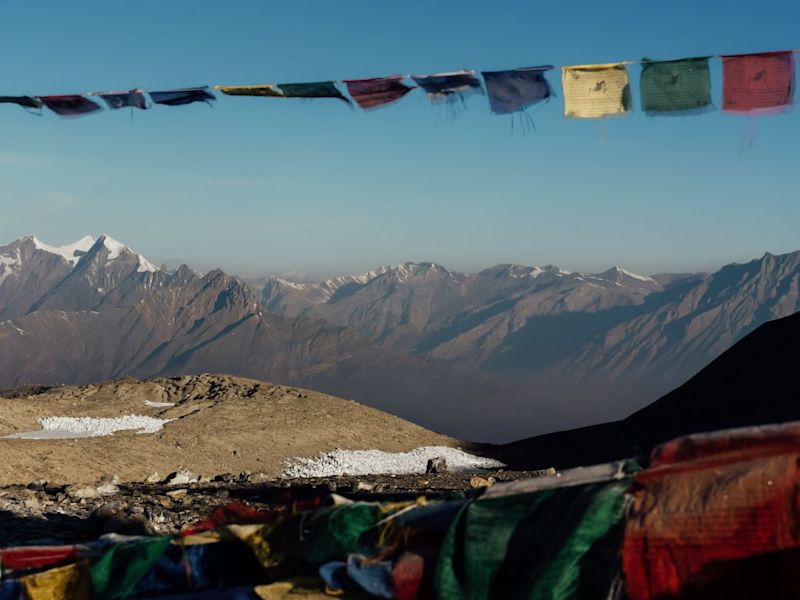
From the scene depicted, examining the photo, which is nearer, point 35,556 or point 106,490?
point 35,556

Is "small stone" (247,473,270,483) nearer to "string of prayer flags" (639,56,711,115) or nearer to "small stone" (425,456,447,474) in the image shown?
"small stone" (425,456,447,474)

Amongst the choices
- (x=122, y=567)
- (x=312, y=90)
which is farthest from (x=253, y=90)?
(x=122, y=567)

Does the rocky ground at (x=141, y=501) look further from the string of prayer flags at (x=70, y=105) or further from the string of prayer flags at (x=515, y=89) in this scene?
the string of prayer flags at (x=70, y=105)

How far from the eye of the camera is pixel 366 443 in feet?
104

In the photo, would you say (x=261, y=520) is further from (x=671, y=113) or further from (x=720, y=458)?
(x=671, y=113)

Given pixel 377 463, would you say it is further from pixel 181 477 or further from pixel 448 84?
pixel 448 84

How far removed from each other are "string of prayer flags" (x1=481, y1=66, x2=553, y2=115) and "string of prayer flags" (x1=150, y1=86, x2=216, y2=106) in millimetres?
4670

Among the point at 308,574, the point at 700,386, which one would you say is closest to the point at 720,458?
the point at 308,574

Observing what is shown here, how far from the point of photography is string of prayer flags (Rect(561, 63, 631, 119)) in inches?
478

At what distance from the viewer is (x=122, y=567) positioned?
5.62 m

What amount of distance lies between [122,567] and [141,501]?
338 inches

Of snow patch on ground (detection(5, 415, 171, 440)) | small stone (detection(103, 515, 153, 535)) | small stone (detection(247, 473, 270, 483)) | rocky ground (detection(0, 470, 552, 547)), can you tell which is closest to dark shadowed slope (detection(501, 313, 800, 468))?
small stone (detection(247, 473, 270, 483))

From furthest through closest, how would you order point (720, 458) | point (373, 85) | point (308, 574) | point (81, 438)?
point (81, 438) → point (373, 85) → point (308, 574) → point (720, 458)

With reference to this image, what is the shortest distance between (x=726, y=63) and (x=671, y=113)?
1.01 m
